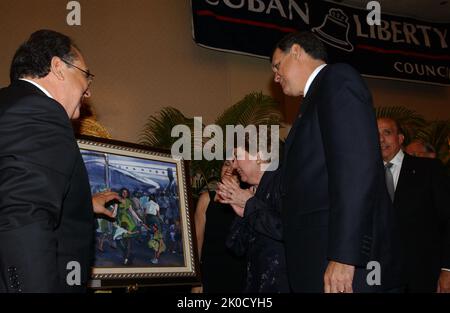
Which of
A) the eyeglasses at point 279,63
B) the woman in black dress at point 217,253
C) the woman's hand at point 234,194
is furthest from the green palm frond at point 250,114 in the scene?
the eyeglasses at point 279,63

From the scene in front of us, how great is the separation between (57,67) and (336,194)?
1288mm

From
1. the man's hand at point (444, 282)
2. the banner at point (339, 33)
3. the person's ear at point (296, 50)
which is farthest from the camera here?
the banner at point (339, 33)

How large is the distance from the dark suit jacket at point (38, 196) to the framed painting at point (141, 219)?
1.02 m

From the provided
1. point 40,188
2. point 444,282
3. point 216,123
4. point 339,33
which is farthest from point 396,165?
point 339,33

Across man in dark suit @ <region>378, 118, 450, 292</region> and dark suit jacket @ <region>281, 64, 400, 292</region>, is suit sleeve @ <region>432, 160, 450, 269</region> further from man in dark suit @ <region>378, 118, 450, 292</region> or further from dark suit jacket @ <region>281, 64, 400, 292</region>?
dark suit jacket @ <region>281, 64, 400, 292</region>

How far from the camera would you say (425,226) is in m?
4.19

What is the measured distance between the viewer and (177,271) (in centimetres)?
337

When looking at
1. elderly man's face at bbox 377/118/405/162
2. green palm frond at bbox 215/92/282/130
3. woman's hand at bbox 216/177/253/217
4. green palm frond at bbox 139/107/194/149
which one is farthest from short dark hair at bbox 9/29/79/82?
green palm frond at bbox 215/92/282/130

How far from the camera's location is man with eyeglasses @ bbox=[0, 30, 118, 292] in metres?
1.74

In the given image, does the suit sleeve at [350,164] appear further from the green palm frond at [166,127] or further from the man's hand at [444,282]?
the green palm frond at [166,127]

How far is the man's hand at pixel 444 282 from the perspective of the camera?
4094mm

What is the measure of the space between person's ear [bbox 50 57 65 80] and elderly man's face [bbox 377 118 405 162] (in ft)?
9.98

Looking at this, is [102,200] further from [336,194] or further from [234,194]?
[336,194]

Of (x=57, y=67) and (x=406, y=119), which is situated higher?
(x=406, y=119)
